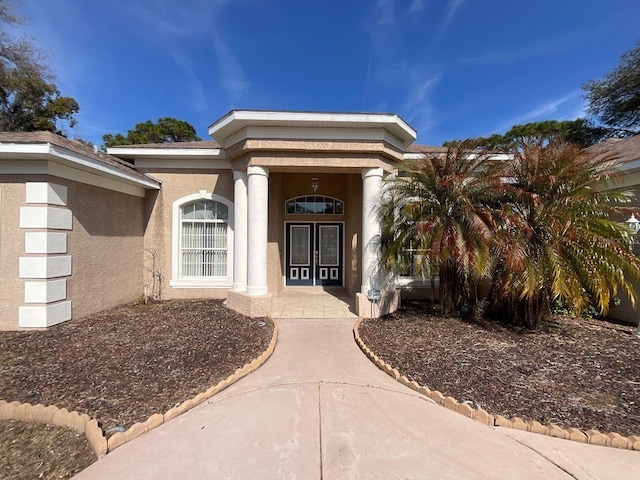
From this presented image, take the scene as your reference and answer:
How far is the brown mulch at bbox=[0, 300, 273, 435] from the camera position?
12.0 ft

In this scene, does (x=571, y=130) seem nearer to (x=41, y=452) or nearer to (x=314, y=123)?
(x=314, y=123)

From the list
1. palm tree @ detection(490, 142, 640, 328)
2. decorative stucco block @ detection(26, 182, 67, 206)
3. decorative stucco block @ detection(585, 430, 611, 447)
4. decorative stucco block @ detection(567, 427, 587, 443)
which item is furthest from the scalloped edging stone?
palm tree @ detection(490, 142, 640, 328)

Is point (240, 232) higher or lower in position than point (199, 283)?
higher

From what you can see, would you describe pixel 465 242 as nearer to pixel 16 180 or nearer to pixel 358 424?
pixel 358 424

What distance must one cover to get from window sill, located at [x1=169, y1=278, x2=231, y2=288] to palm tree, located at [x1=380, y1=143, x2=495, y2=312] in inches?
206

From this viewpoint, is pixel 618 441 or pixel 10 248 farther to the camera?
pixel 10 248

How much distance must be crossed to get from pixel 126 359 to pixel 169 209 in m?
5.36

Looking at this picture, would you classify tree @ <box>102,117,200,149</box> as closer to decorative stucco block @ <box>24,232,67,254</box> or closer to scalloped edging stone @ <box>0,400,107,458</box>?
decorative stucco block @ <box>24,232,67,254</box>

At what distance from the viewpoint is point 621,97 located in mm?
19422

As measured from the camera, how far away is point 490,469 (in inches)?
106

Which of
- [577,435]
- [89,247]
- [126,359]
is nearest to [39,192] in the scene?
[89,247]

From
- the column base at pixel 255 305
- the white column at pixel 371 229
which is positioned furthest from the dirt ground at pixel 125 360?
the white column at pixel 371 229

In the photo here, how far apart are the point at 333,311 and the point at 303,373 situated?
3.08 meters

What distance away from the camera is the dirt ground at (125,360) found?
3.64 metres
